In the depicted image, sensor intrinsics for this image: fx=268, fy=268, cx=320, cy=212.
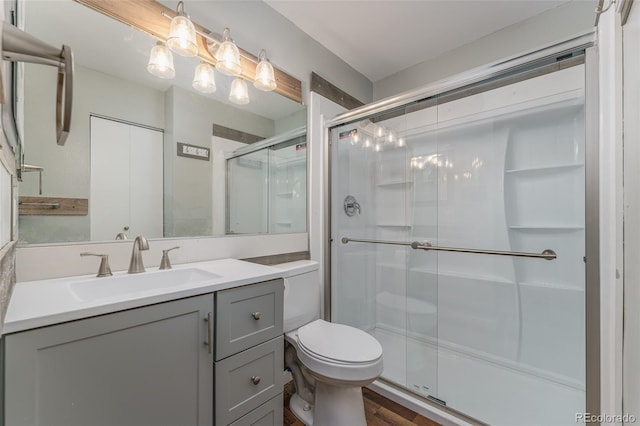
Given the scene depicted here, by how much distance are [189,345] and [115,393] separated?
0.65 feet

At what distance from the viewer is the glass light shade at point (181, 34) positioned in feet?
4.10

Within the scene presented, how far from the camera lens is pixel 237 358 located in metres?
0.98

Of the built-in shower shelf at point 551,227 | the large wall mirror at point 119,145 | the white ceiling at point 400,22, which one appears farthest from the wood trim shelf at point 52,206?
the built-in shower shelf at point 551,227

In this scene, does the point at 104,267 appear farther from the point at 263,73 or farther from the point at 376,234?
the point at 376,234

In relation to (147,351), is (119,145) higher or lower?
higher

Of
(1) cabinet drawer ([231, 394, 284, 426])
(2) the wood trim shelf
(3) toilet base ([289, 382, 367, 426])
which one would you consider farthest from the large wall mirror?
(3) toilet base ([289, 382, 367, 426])

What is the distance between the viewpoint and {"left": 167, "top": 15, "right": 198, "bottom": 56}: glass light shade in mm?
1251

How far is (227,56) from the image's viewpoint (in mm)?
1440

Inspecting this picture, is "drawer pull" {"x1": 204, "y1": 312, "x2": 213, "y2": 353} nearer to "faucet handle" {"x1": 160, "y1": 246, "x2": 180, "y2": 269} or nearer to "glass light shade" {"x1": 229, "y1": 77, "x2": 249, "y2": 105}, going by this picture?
"faucet handle" {"x1": 160, "y1": 246, "x2": 180, "y2": 269}

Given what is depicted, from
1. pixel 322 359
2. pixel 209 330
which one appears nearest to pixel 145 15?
pixel 209 330

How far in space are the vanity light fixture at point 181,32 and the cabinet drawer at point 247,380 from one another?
140cm

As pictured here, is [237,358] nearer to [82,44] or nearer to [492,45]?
[82,44]

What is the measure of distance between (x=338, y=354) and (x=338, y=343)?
11cm

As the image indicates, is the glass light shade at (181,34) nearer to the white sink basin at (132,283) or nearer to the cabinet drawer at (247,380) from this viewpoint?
the white sink basin at (132,283)
